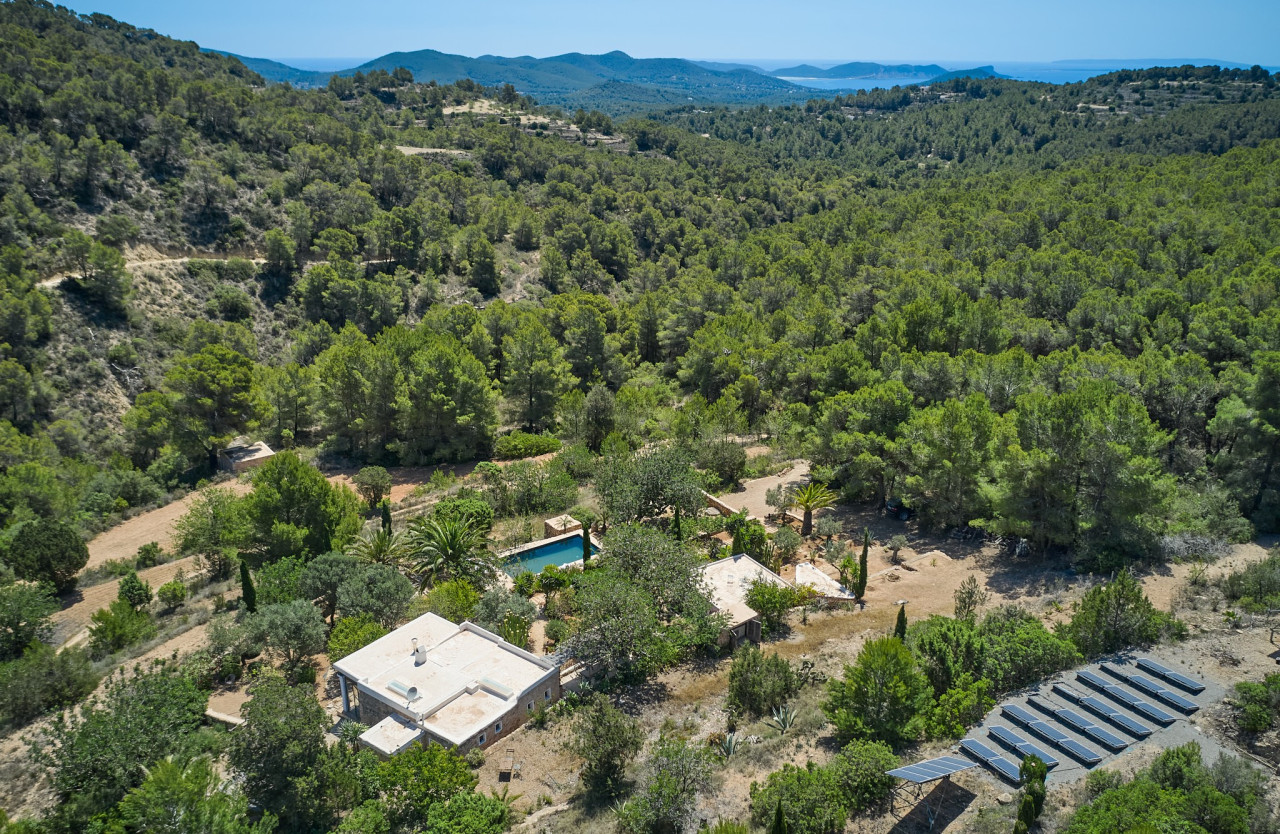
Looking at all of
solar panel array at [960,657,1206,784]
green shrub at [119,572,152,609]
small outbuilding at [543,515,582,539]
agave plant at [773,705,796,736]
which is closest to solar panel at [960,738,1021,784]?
solar panel array at [960,657,1206,784]

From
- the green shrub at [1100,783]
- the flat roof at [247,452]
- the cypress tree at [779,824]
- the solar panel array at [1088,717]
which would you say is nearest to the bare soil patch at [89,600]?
the flat roof at [247,452]

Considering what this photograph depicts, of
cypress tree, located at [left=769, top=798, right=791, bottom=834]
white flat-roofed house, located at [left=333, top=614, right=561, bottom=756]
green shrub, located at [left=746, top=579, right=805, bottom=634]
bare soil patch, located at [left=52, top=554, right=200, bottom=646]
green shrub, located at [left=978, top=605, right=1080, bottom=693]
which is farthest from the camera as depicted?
bare soil patch, located at [left=52, top=554, right=200, bottom=646]

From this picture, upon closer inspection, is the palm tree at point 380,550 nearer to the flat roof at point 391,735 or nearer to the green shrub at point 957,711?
the flat roof at point 391,735

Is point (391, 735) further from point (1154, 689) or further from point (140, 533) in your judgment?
point (140, 533)

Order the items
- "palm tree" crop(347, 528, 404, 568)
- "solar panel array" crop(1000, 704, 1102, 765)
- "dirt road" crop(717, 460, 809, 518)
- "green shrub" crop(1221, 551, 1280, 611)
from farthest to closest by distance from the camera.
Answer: "dirt road" crop(717, 460, 809, 518) → "palm tree" crop(347, 528, 404, 568) → "green shrub" crop(1221, 551, 1280, 611) → "solar panel array" crop(1000, 704, 1102, 765)

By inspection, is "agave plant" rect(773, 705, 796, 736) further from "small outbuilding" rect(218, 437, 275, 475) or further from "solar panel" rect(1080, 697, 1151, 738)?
"small outbuilding" rect(218, 437, 275, 475)

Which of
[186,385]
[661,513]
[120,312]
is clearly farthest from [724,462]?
[120,312]

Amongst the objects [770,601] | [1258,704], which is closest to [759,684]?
[770,601]
